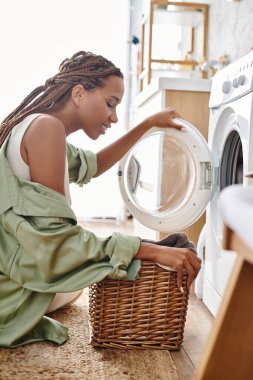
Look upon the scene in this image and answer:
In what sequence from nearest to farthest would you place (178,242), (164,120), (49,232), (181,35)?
(49,232), (178,242), (164,120), (181,35)

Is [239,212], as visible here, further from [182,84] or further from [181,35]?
[181,35]

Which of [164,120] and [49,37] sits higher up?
[49,37]

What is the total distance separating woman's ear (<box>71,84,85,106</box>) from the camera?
1.76 metres

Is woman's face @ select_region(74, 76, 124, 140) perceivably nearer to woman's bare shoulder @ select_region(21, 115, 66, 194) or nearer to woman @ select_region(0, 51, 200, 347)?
woman @ select_region(0, 51, 200, 347)

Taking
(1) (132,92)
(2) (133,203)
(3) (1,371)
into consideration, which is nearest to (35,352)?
(3) (1,371)

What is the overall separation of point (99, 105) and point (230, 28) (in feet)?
4.64

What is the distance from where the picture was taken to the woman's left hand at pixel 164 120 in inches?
77.9

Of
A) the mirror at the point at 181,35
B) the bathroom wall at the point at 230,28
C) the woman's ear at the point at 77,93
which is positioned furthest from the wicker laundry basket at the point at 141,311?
the mirror at the point at 181,35

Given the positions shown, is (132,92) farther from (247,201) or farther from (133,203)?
(247,201)

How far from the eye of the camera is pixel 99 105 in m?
1.77

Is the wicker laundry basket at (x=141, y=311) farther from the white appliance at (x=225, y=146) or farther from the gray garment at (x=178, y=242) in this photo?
the white appliance at (x=225, y=146)

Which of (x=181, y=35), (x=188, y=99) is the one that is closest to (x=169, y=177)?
(x=188, y=99)

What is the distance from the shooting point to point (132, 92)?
15.2ft

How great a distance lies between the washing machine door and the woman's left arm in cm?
4
